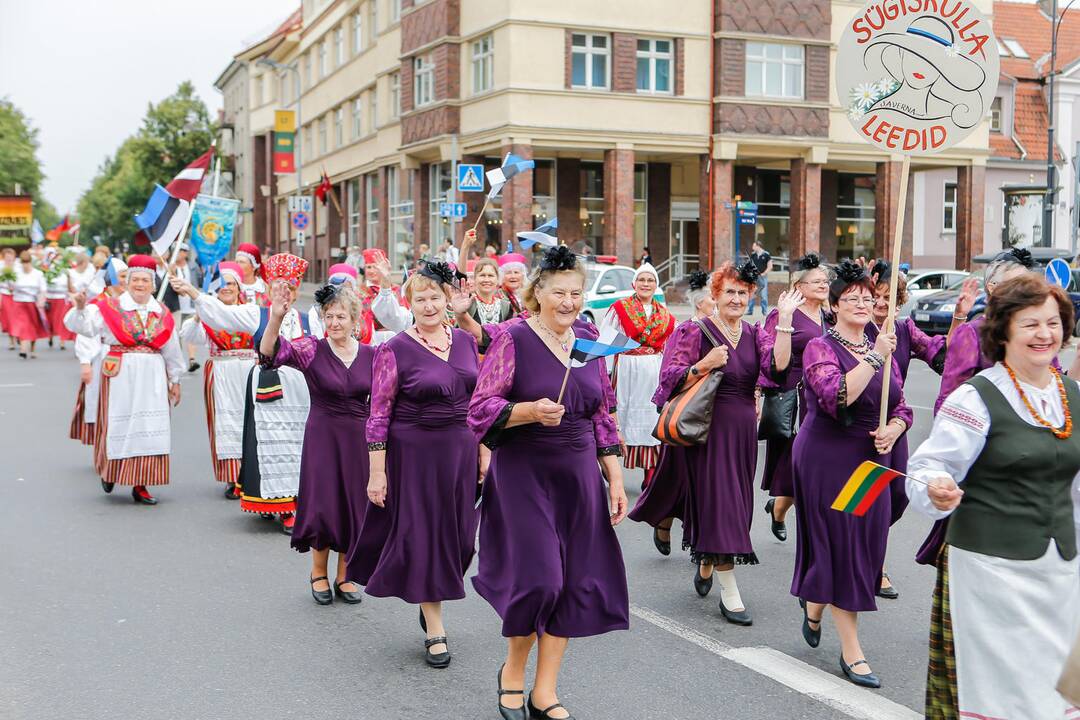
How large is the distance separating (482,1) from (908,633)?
31.7 meters

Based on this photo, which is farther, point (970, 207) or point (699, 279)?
point (970, 207)

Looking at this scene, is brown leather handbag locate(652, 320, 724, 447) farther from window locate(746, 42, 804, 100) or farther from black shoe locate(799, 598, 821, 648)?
window locate(746, 42, 804, 100)

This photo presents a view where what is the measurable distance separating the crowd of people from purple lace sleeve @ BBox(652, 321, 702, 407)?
2cm

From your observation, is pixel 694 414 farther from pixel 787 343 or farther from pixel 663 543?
pixel 663 543

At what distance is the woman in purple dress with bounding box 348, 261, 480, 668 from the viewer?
5.52 metres

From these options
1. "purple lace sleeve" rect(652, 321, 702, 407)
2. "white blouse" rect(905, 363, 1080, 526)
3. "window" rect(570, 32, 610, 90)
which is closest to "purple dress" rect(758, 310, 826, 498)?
"purple lace sleeve" rect(652, 321, 702, 407)

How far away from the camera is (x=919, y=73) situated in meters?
5.40

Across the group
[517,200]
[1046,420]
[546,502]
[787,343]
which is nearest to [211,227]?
[787,343]

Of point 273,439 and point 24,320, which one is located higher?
point 24,320

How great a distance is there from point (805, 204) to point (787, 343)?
31518mm

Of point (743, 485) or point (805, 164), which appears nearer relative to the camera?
point (743, 485)

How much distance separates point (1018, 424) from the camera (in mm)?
3656

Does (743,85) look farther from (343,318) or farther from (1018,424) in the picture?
(1018,424)

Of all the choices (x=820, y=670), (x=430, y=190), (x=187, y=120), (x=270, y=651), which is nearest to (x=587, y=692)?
(x=820, y=670)
